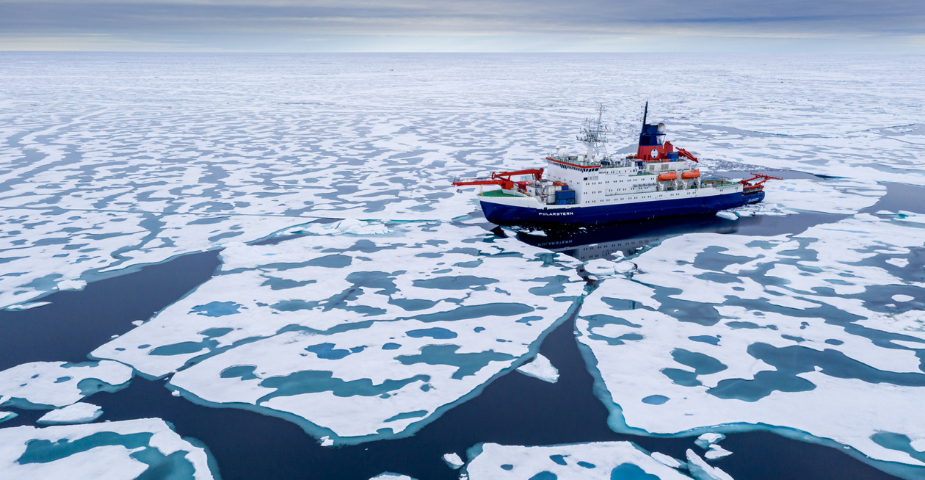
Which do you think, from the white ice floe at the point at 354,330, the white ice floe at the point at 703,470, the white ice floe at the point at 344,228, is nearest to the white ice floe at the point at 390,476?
the white ice floe at the point at 354,330

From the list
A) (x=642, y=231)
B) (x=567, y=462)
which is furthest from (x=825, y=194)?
(x=567, y=462)

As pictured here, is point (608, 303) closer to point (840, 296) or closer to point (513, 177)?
point (840, 296)

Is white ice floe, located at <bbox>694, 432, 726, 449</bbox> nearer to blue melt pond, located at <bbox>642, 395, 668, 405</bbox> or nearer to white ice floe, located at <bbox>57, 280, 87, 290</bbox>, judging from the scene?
blue melt pond, located at <bbox>642, 395, 668, 405</bbox>

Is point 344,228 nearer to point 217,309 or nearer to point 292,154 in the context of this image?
point 217,309

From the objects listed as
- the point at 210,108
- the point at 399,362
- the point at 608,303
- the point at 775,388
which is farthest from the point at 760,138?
the point at 210,108

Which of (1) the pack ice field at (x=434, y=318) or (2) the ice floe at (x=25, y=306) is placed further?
(2) the ice floe at (x=25, y=306)

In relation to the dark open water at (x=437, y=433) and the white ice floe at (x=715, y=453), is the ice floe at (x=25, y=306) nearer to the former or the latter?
the dark open water at (x=437, y=433)
